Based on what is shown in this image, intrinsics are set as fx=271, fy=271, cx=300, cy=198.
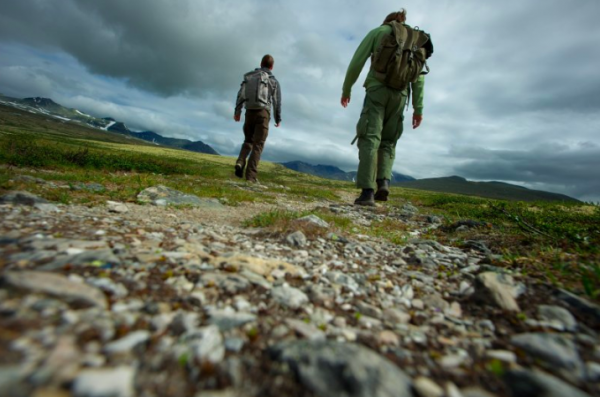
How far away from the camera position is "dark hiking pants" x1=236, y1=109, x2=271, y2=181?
13867 mm

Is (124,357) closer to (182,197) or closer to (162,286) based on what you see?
(162,286)

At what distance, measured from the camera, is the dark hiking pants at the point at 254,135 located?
1387 centimetres

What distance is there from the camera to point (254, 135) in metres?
14.2

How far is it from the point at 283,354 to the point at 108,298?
1311 mm

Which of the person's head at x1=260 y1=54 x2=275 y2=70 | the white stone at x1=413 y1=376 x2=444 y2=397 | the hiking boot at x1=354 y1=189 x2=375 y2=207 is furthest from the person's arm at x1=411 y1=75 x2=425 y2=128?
the white stone at x1=413 y1=376 x2=444 y2=397

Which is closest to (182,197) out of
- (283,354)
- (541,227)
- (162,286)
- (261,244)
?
(261,244)

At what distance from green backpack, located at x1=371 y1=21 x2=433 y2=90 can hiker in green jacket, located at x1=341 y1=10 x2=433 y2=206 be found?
38 mm

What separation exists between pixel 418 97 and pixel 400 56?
2.07 m

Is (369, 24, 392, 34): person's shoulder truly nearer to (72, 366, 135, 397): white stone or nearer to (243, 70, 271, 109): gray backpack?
(243, 70, 271, 109): gray backpack

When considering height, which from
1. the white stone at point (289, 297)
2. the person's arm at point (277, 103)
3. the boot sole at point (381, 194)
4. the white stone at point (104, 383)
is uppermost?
the person's arm at point (277, 103)

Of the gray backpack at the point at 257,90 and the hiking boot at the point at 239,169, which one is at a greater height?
the gray backpack at the point at 257,90

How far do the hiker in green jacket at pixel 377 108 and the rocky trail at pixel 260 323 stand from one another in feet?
17.1

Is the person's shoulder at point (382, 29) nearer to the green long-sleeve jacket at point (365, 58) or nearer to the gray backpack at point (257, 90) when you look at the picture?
the green long-sleeve jacket at point (365, 58)

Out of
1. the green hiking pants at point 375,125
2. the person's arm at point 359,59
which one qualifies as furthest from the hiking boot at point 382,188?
the person's arm at point 359,59
